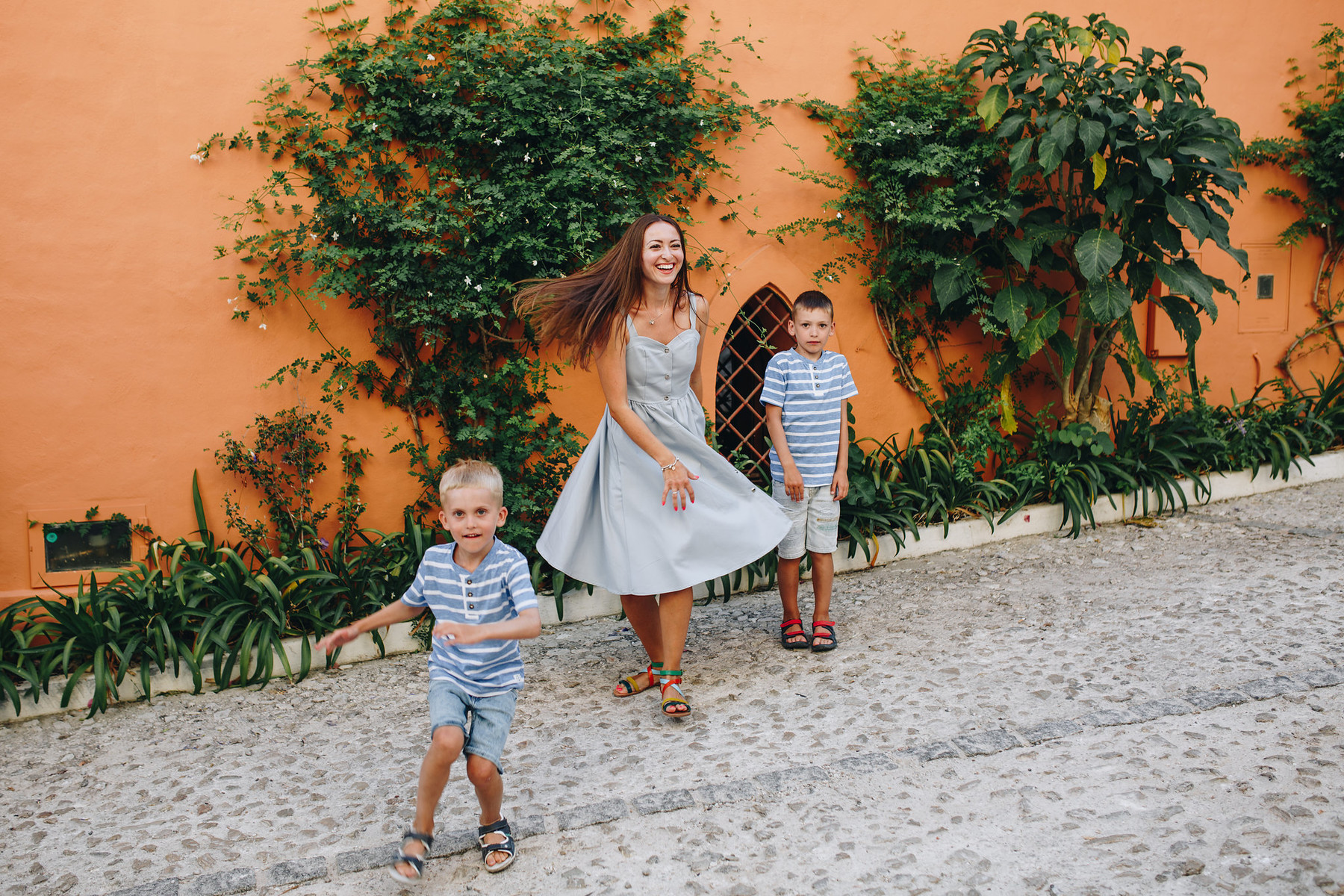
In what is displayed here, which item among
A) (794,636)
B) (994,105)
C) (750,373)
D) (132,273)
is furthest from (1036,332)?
(132,273)

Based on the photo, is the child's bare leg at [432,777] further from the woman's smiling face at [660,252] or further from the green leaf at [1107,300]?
the green leaf at [1107,300]

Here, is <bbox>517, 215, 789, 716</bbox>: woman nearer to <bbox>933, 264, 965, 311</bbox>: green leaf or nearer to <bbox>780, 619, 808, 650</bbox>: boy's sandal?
<bbox>780, 619, 808, 650</bbox>: boy's sandal

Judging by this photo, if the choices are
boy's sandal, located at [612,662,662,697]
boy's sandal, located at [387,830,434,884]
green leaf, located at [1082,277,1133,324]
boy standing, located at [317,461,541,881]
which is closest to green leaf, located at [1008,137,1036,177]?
green leaf, located at [1082,277,1133,324]

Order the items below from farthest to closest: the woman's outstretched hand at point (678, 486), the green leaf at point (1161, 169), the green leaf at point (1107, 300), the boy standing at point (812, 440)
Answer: the green leaf at point (1107, 300), the green leaf at point (1161, 169), the boy standing at point (812, 440), the woman's outstretched hand at point (678, 486)

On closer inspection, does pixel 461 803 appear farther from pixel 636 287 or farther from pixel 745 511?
pixel 636 287

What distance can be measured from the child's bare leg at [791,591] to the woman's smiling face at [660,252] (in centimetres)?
132

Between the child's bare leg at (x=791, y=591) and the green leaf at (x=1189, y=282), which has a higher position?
the green leaf at (x=1189, y=282)

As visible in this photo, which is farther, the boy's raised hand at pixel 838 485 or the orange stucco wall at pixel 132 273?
the orange stucco wall at pixel 132 273

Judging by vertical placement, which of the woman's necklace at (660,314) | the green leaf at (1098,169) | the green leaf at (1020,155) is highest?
the green leaf at (1020,155)

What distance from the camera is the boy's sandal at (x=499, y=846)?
85.7 inches

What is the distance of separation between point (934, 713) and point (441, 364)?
2.78 meters

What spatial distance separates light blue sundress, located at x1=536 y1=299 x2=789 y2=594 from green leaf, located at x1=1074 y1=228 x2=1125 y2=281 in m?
2.67

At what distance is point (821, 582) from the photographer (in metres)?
3.60

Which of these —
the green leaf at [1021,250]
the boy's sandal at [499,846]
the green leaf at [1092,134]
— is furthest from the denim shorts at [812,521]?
the green leaf at [1092,134]
